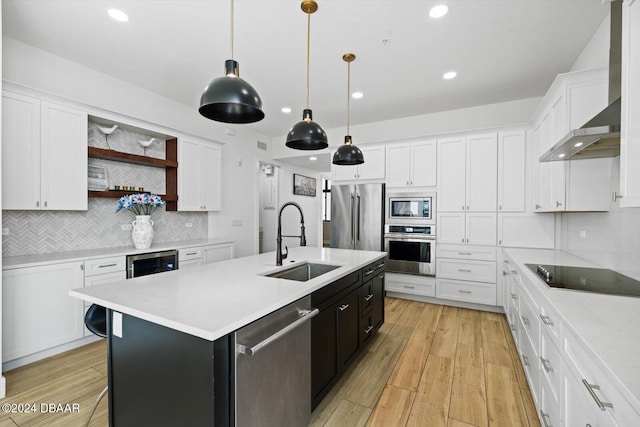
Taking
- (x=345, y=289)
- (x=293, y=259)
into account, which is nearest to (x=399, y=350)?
(x=345, y=289)

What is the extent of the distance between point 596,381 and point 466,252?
10.9 ft

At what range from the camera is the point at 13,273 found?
2385 mm

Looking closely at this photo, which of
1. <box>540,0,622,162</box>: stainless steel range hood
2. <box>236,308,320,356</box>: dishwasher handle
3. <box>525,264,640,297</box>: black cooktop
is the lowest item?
<box>236,308,320,356</box>: dishwasher handle

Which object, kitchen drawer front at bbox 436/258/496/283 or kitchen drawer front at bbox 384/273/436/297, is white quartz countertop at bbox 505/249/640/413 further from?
kitchen drawer front at bbox 384/273/436/297

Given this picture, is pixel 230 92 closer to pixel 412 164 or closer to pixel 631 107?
pixel 631 107

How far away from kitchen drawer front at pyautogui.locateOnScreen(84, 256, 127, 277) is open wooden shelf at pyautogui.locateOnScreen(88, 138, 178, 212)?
0.77 meters

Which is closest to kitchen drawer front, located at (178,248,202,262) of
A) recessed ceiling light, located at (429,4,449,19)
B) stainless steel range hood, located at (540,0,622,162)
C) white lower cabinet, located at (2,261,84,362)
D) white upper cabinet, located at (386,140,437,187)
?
white lower cabinet, located at (2,261,84,362)

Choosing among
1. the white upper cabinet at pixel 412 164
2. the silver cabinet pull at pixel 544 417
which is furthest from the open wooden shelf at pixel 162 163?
the silver cabinet pull at pixel 544 417

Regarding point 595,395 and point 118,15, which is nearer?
point 595,395

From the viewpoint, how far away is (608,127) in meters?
1.66

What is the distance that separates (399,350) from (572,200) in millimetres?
2029

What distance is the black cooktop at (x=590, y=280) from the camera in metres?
1.66

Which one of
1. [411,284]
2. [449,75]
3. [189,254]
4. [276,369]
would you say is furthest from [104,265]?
[449,75]

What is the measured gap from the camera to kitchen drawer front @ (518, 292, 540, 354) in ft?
5.99
